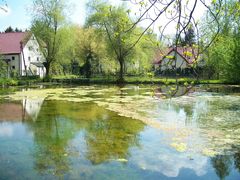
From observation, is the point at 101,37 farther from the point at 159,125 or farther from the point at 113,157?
the point at 113,157

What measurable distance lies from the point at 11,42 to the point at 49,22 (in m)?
10.2

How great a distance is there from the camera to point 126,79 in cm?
3812

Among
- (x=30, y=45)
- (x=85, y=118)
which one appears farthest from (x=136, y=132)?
(x=30, y=45)

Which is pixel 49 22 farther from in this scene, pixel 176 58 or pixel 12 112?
pixel 176 58

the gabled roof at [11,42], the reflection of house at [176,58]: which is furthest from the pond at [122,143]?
the gabled roof at [11,42]

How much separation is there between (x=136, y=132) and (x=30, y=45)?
41543 mm

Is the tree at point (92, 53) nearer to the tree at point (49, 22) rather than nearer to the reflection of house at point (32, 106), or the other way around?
the tree at point (49, 22)

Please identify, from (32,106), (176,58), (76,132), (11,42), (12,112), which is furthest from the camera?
(11,42)

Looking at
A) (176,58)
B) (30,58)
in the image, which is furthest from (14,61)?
(176,58)

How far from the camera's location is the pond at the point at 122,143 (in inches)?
267

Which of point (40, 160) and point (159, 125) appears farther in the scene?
point (159, 125)

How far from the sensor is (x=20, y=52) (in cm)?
4569

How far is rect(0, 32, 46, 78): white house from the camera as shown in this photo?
4569 centimetres

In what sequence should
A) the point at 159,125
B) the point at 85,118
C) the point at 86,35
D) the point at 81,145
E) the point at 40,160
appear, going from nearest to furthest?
the point at 40,160
the point at 81,145
the point at 159,125
the point at 85,118
the point at 86,35
